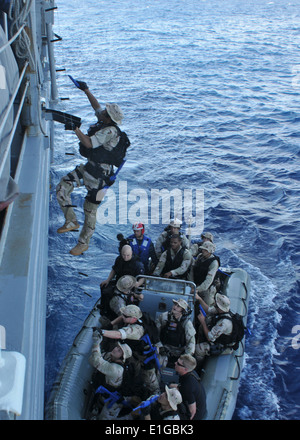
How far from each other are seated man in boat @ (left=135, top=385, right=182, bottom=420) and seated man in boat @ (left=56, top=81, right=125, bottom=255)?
2.50 metres

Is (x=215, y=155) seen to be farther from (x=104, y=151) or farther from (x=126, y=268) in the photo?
(x=104, y=151)

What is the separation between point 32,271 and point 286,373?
4354mm

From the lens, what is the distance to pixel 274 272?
8.54m

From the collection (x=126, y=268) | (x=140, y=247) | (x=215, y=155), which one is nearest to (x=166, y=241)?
(x=140, y=247)

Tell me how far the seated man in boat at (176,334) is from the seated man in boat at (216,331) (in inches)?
13.5

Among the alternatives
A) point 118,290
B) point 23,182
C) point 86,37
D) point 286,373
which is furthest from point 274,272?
point 86,37

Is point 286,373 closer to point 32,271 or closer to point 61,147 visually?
point 32,271

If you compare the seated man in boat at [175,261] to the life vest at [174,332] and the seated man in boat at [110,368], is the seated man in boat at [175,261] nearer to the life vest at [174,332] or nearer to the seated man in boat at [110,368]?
the life vest at [174,332]

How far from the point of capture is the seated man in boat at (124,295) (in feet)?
16.8

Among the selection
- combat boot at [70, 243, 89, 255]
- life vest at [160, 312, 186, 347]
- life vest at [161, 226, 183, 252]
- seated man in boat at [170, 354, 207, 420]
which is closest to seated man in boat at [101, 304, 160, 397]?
life vest at [160, 312, 186, 347]

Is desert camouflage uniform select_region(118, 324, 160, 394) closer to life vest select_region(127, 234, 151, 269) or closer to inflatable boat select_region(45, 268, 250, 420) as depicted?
Result: inflatable boat select_region(45, 268, 250, 420)

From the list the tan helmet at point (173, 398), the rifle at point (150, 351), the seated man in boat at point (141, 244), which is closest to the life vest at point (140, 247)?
the seated man in boat at point (141, 244)

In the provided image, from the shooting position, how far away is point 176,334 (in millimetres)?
4875

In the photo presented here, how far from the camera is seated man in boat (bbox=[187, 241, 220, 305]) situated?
5941 millimetres
